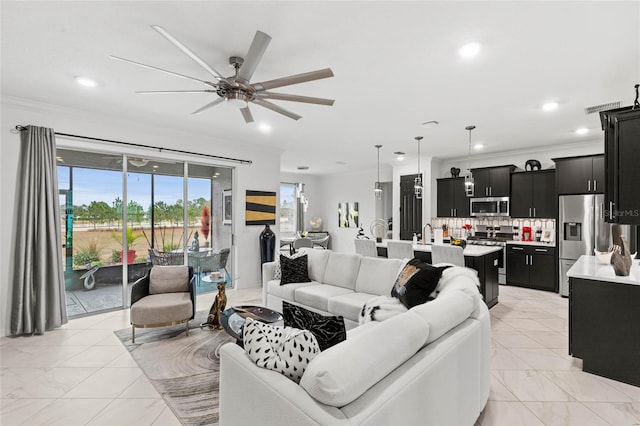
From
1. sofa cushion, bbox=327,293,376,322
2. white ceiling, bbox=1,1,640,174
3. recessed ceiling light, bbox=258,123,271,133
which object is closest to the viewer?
white ceiling, bbox=1,1,640,174

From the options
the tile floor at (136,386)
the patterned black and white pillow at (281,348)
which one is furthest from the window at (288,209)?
the patterned black and white pillow at (281,348)

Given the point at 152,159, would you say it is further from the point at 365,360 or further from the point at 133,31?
the point at 365,360

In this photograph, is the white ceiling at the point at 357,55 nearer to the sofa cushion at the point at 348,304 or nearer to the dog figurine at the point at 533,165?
the dog figurine at the point at 533,165

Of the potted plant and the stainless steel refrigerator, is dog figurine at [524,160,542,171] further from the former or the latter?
the potted plant

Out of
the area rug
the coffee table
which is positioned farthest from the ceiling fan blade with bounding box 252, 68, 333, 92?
the area rug

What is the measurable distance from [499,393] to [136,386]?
2.91m

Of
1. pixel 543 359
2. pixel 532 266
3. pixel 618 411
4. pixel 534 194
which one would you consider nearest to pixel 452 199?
pixel 534 194

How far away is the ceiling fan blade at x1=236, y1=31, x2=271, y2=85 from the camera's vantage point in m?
1.89

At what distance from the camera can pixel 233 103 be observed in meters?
2.64

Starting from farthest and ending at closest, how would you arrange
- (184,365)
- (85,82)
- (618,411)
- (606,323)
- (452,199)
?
1. (452,199)
2. (85,82)
3. (184,365)
4. (606,323)
5. (618,411)

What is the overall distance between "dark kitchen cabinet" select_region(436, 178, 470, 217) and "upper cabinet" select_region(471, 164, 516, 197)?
32 centimetres

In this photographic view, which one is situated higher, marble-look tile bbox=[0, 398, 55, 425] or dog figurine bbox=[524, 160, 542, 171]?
dog figurine bbox=[524, 160, 542, 171]

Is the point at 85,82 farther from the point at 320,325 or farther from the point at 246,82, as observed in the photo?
the point at 320,325

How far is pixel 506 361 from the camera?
309cm
